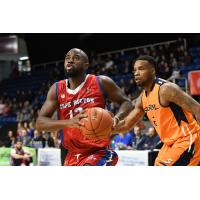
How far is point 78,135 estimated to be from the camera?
15.3 feet

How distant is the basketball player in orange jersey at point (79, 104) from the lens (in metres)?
4.64

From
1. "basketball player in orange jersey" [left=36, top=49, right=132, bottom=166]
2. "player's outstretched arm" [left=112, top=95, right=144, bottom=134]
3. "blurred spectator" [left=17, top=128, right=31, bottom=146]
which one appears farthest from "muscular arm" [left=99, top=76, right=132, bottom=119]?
"blurred spectator" [left=17, top=128, right=31, bottom=146]

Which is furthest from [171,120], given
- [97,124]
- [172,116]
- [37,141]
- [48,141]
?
[37,141]

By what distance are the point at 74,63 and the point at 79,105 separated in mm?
449

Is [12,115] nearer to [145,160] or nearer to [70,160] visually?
[145,160]

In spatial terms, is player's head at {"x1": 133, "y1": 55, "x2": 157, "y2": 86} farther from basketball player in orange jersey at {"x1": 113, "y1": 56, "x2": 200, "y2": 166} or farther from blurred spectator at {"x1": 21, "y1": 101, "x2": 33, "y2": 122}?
blurred spectator at {"x1": 21, "y1": 101, "x2": 33, "y2": 122}

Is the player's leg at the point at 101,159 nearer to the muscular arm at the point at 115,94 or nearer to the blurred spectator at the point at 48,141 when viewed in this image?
the muscular arm at the point at 115,94

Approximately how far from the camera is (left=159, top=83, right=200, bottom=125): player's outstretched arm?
14.2 ft

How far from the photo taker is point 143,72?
466cm

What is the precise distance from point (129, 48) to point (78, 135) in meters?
15.9

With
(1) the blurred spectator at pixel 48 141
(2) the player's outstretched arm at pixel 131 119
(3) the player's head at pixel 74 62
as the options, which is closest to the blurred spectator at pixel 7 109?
(1) the blurred spectator at pixel 48 141

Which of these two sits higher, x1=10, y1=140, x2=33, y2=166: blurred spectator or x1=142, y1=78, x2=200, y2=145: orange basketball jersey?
x1=142, y1=78, x2=200, y2=145: orange basketball jersey

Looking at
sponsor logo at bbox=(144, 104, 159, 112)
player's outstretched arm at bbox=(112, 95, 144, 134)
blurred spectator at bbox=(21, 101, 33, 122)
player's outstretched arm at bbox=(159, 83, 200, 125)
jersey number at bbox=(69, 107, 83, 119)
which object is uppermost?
player's outstretched arm at bbox=(159, 83, 200, 125)
